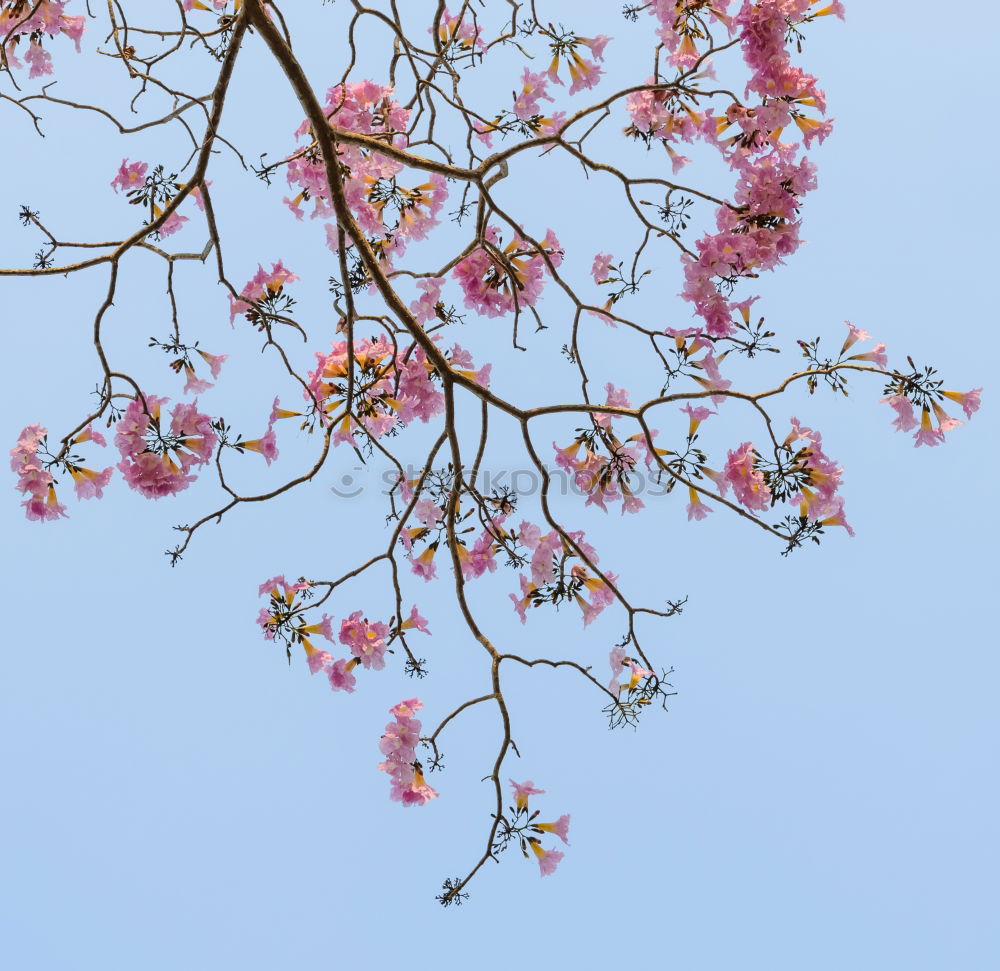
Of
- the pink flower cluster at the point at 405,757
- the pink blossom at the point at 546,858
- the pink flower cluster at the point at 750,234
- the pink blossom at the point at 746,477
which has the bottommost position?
the pink blossom at the point at 546,858

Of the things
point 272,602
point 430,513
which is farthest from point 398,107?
point 272,602

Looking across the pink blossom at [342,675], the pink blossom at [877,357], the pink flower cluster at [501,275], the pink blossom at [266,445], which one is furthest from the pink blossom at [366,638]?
the pink blossom at [877,357]

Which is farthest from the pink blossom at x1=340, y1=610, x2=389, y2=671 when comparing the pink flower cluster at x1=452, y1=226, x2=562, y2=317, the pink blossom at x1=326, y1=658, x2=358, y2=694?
the pink flower cluster at x1=452, y1=226, x2=562, y2=317

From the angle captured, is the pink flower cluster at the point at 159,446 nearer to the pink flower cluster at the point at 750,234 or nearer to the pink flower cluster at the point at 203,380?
the pink flower cluster at the point at 203,380

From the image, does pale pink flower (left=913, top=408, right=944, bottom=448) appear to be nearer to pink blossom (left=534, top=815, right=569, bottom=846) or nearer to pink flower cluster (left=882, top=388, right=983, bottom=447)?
pink flower cluster (left=882, top=388, right=983, bottom=447)

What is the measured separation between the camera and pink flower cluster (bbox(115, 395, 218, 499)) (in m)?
3.06

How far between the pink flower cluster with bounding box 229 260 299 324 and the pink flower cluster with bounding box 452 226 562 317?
28.7 inches

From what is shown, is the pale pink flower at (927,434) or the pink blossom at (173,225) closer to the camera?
the pale pink flower at (927,434)

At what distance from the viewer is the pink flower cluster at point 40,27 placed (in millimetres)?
3635

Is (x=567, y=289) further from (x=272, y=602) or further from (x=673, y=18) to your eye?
(x=272, y=602)

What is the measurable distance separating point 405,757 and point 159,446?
150 centimetres

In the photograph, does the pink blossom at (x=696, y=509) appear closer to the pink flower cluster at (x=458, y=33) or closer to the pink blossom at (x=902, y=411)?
the pink blossom at (x=902, y=411)

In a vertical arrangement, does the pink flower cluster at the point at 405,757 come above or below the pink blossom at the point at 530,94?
below

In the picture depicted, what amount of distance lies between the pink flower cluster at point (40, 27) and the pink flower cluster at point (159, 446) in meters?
1.71
